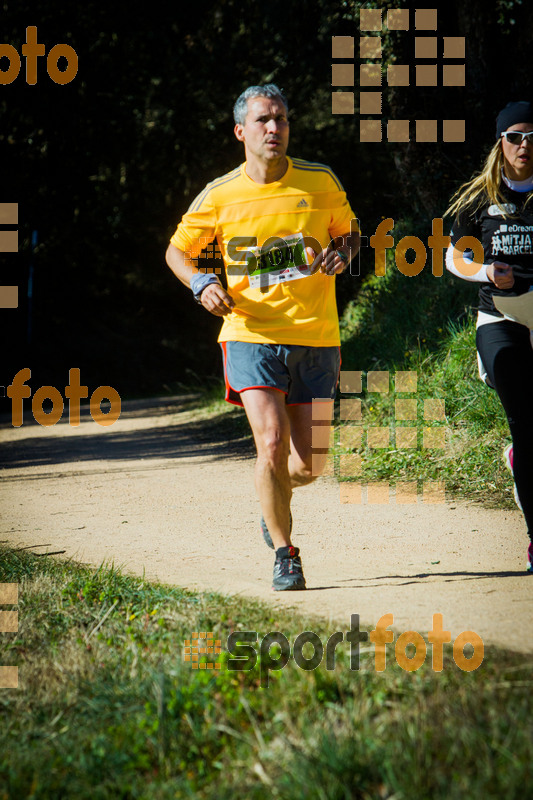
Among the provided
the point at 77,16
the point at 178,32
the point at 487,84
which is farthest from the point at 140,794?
the point at 178,32

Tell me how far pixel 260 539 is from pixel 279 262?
77.1 inches

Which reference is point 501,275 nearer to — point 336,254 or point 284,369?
point 336,254

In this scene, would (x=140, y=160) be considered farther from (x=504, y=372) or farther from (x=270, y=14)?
(x=504, y=372)

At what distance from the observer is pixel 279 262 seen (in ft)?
14.7

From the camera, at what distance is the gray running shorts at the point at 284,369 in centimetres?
444

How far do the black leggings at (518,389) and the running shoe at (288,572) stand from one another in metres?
1.14

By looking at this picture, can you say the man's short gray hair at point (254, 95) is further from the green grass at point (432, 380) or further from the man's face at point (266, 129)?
the green grass at point (432, 380)

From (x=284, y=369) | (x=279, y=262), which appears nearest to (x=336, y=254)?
(x=279, y=262)

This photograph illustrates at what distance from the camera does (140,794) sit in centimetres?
262

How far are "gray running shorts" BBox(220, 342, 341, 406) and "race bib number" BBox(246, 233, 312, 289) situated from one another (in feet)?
1.08

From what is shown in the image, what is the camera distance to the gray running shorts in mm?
4438

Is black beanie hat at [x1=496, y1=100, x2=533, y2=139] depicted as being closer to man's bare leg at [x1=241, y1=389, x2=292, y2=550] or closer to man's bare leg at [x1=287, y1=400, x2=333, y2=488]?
man's bare leg at [x1=287, y1=400, x2=333, y2=488]

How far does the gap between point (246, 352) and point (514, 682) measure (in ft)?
7.29

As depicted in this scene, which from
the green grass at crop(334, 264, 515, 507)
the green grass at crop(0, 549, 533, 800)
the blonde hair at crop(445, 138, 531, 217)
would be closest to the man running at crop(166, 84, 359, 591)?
the blonde hair at crop(445, 138, 531, 217)
